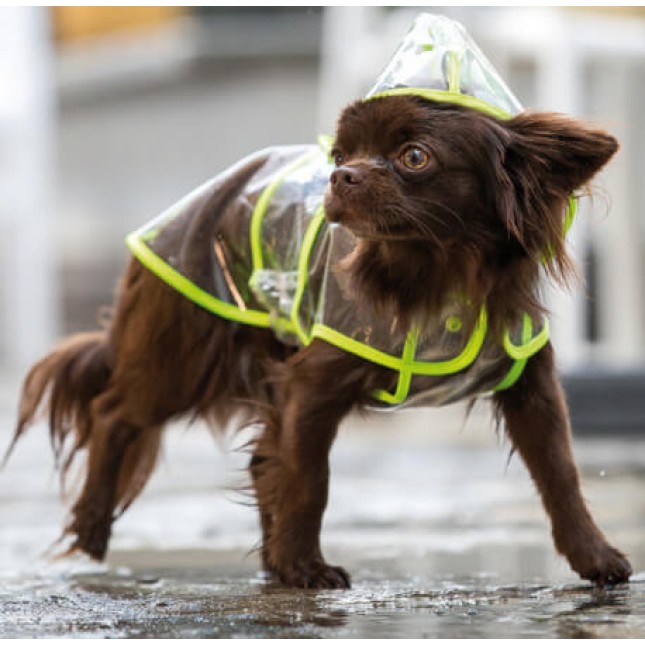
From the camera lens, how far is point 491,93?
12.6 ft

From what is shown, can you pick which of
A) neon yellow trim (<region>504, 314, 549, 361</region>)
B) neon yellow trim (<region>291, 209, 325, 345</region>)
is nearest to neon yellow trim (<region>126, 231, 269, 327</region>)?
neon yellow trim (<region>291, 209, 325, 345</region>)

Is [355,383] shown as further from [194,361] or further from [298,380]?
[194,361]

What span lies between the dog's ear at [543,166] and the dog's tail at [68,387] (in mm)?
1778

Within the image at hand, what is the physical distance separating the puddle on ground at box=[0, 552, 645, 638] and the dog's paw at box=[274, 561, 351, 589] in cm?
8

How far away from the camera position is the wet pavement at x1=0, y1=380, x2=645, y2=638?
11.4 ft

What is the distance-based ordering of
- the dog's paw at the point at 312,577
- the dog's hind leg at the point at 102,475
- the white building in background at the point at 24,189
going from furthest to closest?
the white building in background at the point at 24,189
the dog's hind leg at the point at 102,475
the dog's paw at the point at 312,577

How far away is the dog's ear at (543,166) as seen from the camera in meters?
3.76

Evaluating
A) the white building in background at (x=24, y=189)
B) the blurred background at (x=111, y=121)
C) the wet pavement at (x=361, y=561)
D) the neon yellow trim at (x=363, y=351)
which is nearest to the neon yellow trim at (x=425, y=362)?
the neon yellow trim at (x=363, y=351)

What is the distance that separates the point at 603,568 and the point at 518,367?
560 millimetres

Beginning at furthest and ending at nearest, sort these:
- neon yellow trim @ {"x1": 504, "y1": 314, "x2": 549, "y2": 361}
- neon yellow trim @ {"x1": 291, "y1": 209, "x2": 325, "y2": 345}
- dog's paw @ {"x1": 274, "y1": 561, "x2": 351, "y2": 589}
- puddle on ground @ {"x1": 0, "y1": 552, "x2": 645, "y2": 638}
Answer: neon yellow trim @ {"x1": 291, "y1": 209, "x2": 325, "y2": 345} < dog's paw @ {"x1": 274, "y1": 561, "x2": 351, "y2": 589} < neon yellow trim @ {"x1": 504, "y1": 314, "x2": 549, "y2": 361} < puddle on ground @ {"x1": 0, "y1": 552, "x2": 645, "y2": 638}

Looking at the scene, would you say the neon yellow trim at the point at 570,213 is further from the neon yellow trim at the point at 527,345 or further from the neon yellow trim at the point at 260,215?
the neon yellow trim at the point at 260,215

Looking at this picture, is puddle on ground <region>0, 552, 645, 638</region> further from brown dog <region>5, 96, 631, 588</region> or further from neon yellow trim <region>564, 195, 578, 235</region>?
neon yellow trim <region>564, 195, 578, 235</region>

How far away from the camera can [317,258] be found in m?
4.27

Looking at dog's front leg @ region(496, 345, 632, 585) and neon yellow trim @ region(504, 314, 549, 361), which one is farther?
dog's front leg @ region(496, 345, 632, 585)
